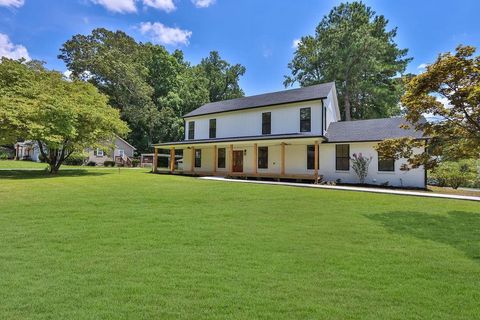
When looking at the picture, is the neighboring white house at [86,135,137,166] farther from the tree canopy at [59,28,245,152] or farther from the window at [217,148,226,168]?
the window at [217,148,226,168]

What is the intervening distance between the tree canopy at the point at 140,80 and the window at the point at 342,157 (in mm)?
25627

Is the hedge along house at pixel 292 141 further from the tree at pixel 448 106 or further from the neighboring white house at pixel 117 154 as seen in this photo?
the neighboring white house at pixel 117 154

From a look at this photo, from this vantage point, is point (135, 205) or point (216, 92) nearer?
point (135, 205)

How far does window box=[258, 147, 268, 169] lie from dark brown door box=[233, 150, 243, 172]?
159cm

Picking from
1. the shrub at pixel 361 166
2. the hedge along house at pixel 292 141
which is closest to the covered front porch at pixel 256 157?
the hedge along house at pixel 292 141

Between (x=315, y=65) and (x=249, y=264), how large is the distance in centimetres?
3604

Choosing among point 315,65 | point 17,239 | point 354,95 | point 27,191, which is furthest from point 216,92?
point 17,239

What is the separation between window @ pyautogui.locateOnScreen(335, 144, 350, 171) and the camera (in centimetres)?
1834

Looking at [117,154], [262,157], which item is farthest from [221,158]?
[117,154]

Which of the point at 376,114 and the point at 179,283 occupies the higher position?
the point at 376,114

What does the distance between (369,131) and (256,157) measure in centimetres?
709

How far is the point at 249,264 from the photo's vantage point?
4441 mm

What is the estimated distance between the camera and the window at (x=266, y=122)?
21839mm

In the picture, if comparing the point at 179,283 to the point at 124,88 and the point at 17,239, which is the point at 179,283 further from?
the point at 124,88
